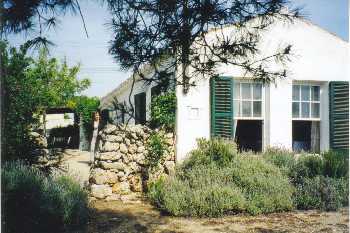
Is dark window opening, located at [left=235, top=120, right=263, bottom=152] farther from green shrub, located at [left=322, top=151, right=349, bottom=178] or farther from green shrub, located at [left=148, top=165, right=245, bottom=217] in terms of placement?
green shrub, located at [left=148, top=165, right=245, bottom=217]

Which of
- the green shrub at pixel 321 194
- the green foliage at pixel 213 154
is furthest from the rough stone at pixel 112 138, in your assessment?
the green shrub at pixel 321 194

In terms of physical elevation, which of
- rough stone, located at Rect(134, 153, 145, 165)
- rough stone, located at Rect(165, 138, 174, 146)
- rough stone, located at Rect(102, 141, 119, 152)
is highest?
rough stone, located at Rect(165, 138, 174, 146)

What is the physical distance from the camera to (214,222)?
648cm

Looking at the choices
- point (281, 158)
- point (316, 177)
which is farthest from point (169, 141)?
point (316, 177)

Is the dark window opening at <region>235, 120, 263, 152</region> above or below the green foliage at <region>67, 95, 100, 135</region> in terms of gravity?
below

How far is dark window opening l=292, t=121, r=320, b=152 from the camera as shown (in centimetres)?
995

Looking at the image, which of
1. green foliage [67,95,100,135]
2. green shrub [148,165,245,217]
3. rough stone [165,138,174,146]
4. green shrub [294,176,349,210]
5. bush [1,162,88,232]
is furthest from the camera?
green foliage [67,95,100,135]

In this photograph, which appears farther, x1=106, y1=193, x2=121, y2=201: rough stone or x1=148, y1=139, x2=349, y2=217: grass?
x1=106, y1=193, x2=121, y2=201: rough stone

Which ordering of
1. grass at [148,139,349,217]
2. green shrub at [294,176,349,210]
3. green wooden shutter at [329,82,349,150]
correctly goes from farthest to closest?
green wooden shutter at [329,82,349,150] → green shrub at [294,176,349,210] → grass at [148,139,349,217]

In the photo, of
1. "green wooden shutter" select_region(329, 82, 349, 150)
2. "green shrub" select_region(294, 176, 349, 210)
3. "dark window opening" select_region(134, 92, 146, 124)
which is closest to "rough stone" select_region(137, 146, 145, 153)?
"dark window opening" select_region(134, 92, 146, 124)

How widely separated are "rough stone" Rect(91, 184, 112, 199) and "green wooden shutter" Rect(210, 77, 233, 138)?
2.52m

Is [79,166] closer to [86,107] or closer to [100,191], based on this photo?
[100,191]

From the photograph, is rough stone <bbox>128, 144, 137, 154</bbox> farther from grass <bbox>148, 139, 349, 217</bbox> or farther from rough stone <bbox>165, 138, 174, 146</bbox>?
grass <bbox>148, 139, 349, 217</bbox>

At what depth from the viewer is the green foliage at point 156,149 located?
8461 mm
